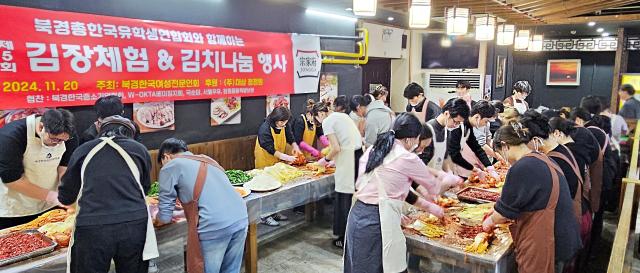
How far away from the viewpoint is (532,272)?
291 cm

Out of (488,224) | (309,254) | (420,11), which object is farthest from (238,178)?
(420,11)

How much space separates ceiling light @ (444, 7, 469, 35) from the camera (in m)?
6.11

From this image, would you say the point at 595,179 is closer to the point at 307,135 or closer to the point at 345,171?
the point at 345,171

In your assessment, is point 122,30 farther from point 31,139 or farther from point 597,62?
point 597,62

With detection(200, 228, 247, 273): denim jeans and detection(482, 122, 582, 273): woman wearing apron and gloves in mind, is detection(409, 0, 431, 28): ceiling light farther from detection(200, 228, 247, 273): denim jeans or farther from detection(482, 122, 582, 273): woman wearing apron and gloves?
detection(200, 228, 247, 273): denim jeans

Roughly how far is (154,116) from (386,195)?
355 centimetres

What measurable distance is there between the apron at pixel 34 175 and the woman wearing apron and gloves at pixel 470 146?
374 cm

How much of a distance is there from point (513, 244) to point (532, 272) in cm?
27

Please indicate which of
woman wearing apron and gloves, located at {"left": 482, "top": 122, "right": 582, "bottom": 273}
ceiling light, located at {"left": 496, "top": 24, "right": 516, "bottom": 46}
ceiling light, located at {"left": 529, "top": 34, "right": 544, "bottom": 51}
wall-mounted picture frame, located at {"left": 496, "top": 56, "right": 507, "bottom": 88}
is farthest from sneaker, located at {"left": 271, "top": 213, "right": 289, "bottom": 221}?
wall-mounted picture frame, located at {"left": 496, "top": 56, "right": 507, "bottom": 88}

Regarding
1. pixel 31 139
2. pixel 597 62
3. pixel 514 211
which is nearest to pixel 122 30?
pixel 31 139

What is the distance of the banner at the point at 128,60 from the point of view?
13.6ft

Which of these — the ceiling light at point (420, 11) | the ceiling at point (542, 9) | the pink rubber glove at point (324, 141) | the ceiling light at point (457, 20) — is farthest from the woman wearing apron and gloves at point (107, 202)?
the ceiling at point (542, 9)

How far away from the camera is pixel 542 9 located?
29.5 feet

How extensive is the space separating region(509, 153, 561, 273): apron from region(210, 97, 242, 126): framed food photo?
4.31m
